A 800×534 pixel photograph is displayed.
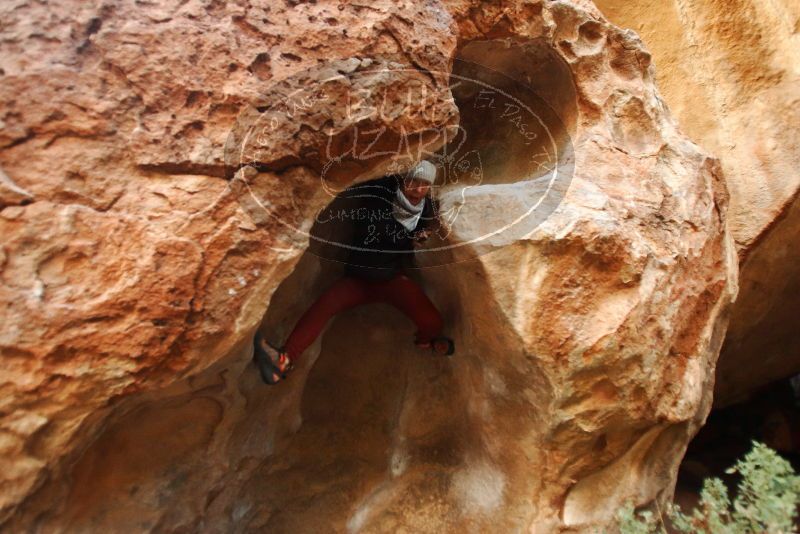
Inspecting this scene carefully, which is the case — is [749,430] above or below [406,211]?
below

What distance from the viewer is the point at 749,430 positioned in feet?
11.3

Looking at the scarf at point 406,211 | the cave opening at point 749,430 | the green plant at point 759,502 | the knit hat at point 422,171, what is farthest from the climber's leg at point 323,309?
the cave opening at point 749,430

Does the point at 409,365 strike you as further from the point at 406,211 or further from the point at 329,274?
the point at 406,211

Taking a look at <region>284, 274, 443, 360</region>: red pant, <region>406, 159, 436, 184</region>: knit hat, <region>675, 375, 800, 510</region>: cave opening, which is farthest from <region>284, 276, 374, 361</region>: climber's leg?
<region>675, 375, 800, 510</region>: cave opening

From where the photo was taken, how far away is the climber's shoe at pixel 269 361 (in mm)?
1487

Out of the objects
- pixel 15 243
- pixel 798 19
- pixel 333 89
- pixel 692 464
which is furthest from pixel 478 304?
pixel 692 464

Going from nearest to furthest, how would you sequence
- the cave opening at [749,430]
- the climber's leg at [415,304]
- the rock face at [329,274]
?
1. the rock face at [329,274]
2. the climber's leg at [415,304]
3. the cave opening at [749,430]

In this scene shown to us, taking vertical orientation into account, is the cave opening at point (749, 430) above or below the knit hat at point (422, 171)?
below

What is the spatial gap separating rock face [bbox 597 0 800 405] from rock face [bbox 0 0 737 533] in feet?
2.17

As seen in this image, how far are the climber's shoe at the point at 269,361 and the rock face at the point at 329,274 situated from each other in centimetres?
6

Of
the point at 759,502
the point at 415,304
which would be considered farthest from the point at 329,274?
the point at 759,502

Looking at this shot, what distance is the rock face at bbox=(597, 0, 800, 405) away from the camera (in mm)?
2275

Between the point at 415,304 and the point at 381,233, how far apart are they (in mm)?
266

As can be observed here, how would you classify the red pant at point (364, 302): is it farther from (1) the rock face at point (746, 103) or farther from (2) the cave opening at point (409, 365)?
(1) the rock face at point (746, 103)
